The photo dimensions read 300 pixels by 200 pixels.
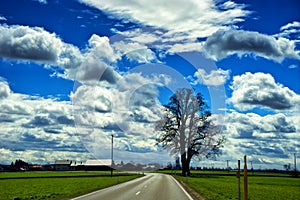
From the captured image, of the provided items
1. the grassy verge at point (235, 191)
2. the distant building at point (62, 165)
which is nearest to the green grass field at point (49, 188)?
the grassy verge at point (235, 191)

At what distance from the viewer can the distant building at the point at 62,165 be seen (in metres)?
183

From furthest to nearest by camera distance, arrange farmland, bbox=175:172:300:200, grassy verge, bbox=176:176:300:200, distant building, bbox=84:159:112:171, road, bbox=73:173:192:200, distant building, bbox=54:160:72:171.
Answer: distant building, bbox=54:160:72:171 → distant building, bbox=84:159:112:171 → farmland, bbox=175:172:300:200 → grassy verge, bbox=176:176:300:200 → road, bbox=73:173:192:200

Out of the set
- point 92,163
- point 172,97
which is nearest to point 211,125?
point 172,97

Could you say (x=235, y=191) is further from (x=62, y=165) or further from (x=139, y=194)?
(x=62, y=165)

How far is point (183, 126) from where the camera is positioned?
202 feet

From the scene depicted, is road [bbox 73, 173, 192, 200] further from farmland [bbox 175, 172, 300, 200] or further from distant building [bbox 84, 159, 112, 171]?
distant building [bbox 84, 159, 112, 171]

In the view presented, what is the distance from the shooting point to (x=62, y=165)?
188 metres

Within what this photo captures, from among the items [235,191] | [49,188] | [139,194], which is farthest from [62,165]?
[139,194]

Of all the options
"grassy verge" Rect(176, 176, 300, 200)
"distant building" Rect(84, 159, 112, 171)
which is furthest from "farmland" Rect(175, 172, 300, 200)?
"distant building" Rect(84, 159, 112, 171)

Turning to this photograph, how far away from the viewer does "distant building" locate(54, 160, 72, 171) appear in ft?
601

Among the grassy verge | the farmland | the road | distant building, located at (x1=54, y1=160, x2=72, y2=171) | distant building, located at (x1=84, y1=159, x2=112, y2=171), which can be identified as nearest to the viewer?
the road

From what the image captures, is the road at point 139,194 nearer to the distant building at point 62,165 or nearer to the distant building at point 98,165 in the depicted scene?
the distant building at point 98,165

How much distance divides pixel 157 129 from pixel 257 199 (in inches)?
1545

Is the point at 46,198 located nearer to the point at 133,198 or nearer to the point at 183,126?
the point at 133,198
